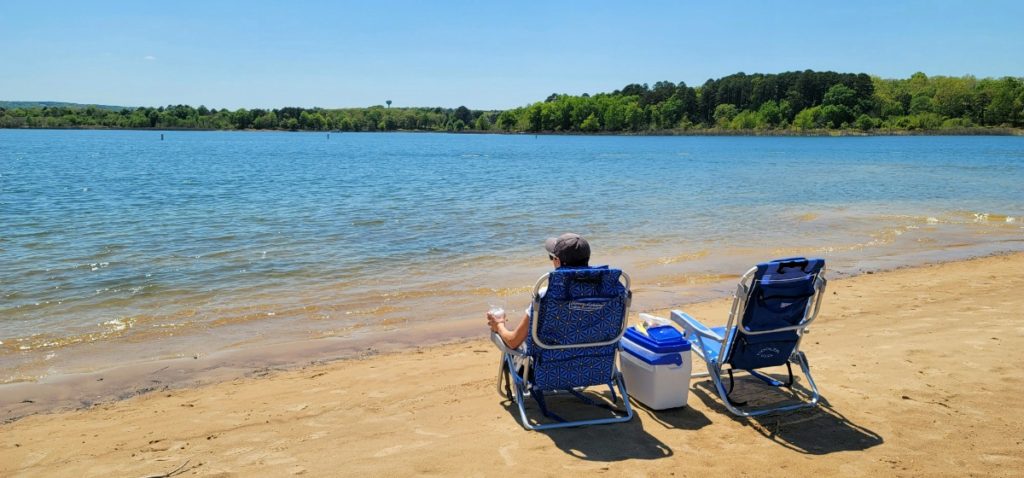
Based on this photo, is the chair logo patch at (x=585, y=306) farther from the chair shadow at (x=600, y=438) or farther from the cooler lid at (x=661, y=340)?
the chair shadow at (x=600, y=438)

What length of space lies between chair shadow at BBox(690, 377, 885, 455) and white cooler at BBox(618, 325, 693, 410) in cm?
39

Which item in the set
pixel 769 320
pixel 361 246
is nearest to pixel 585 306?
pixel 769 320

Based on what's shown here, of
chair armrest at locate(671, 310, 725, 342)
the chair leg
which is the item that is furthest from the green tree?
the chair leg

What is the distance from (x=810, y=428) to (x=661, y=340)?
1.16 metres

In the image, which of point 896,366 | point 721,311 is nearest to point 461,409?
point 896,366

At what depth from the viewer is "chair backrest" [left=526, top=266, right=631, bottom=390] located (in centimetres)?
455

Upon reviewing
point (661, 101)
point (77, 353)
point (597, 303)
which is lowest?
point (77, 353)

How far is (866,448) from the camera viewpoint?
4465 mm

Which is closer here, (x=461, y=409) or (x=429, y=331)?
(x=461, y=409)

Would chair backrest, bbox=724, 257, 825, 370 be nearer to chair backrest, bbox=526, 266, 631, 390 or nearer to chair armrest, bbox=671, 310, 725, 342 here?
chair armrest, bbox=671, 310, 725, 342

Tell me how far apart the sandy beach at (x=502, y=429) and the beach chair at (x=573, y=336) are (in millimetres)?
292

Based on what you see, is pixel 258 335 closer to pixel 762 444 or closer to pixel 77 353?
pixel 77 353

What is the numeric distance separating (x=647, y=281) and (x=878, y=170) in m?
38.9

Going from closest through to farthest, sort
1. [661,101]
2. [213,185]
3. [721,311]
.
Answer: [721,311], [213,185], [661,101]
